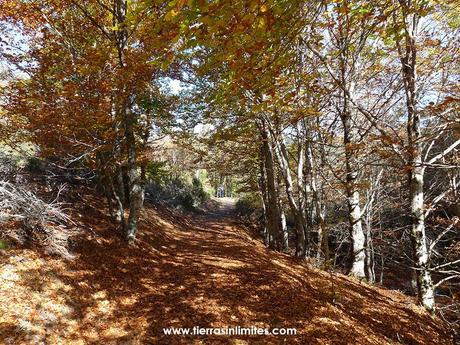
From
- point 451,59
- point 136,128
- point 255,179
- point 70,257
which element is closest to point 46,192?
point 70,257

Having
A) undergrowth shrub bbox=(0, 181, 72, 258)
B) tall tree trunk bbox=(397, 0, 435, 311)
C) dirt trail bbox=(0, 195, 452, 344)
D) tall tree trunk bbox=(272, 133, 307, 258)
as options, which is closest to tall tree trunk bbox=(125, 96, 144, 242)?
dirt trail bbox=(0, 195, 452, 344)

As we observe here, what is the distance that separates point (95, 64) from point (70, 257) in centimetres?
506

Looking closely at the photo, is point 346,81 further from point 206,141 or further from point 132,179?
point 132,179

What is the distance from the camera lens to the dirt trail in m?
4.50

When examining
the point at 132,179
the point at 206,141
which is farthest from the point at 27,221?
the point at 206,141

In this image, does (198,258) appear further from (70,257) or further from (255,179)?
(255,179)

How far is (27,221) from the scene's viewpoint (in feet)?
18.9

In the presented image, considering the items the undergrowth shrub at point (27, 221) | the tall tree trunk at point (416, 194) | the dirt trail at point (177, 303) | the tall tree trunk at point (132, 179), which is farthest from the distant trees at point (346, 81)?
the undergrowth shrub at point (27, 221)

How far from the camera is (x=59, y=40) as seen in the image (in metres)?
9.27

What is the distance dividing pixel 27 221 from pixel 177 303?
3.62 metres

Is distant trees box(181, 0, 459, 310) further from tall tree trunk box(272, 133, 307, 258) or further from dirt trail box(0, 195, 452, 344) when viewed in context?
dirt trail box(0, 195, 452, 344)

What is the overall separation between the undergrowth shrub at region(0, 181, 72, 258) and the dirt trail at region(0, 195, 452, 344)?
408mm

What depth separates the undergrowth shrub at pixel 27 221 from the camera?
A: 18.1ft

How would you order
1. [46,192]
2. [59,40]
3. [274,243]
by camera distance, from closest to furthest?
[46,192]
[59,40]
[274,243]
